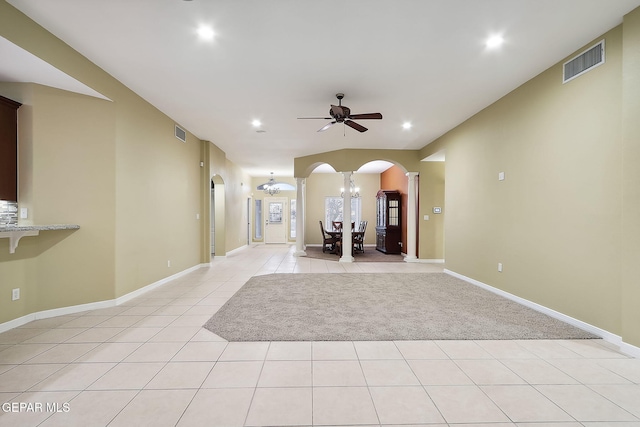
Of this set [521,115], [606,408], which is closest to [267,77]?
[521,115]

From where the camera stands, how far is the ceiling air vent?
2795 millimetres

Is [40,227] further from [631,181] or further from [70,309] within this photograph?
[631,181]

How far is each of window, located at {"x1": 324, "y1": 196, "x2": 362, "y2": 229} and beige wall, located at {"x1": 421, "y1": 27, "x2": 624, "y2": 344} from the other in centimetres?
659

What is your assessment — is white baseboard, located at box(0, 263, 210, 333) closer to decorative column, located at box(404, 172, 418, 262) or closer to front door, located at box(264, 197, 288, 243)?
decorative column, located at box(404, 172, 418, 262)

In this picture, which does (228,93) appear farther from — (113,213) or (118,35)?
(113,213)

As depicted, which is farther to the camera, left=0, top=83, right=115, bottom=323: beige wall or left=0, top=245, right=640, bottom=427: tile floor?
left=0, top=83, right=115, bottom=323: beige wall

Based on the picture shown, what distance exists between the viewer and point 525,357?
237cm

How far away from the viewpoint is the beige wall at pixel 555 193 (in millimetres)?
2713

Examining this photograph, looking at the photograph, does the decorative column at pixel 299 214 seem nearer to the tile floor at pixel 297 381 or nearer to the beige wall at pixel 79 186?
the beige wall at pixel 79 186

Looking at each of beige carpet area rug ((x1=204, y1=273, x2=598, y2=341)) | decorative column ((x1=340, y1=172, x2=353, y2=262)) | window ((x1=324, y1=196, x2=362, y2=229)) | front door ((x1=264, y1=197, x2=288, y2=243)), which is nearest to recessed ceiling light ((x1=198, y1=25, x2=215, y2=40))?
beige carpet area rug ((x1=204, y1=273, x2=598, y2=341))

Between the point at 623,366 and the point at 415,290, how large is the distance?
8.11 ft

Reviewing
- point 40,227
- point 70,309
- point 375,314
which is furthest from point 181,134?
point 375,314

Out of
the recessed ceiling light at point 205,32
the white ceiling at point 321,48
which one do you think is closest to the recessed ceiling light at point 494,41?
the white ceiling at point 321,48

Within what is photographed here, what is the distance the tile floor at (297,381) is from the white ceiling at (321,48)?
2917 mm
